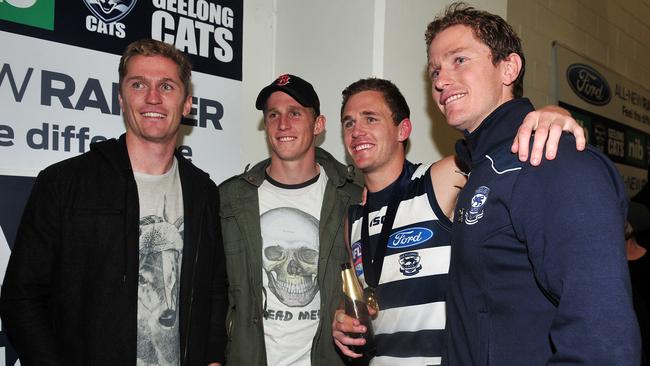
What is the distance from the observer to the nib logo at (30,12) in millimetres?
1829

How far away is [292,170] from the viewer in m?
2.07

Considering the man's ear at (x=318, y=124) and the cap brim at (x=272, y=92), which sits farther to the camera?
the man's ear at (x=318, y=124)

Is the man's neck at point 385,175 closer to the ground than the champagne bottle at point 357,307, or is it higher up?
higher up

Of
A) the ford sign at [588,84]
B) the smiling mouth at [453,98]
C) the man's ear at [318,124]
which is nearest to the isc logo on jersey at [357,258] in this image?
the man's ear at [318,124]

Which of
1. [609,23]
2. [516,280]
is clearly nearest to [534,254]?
[516,280]

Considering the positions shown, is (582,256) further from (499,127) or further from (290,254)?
(290,254)

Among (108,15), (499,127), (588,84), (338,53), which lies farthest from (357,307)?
(588,84)

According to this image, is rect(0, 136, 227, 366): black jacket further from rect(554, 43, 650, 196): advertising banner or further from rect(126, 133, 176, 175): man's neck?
rect(554, 43, 650, 196): advertising banner

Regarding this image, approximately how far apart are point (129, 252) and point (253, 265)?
48 cm

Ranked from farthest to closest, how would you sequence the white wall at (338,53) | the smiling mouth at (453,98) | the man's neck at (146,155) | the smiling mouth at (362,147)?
the white wall at (338,53), the smiling mouth at (362,147), the man's neck at (146,155), the smiling mouth at (453,98)

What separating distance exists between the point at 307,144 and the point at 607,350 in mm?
1439

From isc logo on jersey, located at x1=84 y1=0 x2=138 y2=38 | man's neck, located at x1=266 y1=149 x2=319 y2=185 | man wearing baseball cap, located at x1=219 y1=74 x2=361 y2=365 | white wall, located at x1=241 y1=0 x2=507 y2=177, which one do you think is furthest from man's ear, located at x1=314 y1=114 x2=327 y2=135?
isc logo on jersey, located at x1=84 y1=0 x2=138 y2=38

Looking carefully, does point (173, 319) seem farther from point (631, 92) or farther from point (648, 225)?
point (631, 92)

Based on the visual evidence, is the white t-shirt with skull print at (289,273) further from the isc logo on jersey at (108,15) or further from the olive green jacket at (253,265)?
the isc logo on jersey at (108,15)
